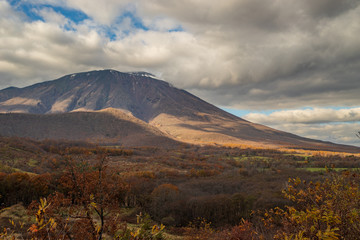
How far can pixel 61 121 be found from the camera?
18738cm

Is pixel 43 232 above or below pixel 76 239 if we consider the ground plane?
above

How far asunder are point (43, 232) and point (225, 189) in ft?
136

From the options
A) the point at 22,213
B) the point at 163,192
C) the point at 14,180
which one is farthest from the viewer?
the point at 163,192

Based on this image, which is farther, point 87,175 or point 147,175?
point 147,175

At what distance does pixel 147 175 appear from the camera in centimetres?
4853

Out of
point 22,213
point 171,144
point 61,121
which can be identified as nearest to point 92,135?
point 61,121

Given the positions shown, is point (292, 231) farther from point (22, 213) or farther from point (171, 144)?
point (171, 144)

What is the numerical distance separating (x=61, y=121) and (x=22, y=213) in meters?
188

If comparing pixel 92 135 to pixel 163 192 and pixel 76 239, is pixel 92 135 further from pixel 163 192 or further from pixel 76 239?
pixel 76 239

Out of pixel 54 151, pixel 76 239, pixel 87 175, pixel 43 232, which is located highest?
pixel 87 175

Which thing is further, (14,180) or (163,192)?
(163,192)

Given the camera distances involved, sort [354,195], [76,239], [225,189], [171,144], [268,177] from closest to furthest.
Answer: [76,239] → [354,195] → [225,189] → [268,177] → [171,144]

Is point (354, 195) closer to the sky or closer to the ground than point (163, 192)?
closer to the sky

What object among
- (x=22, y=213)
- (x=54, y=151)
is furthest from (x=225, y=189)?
(x=54, y=151)
